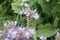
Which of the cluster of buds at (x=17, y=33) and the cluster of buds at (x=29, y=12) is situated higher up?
the cluster of buds at (x=29, y=12)

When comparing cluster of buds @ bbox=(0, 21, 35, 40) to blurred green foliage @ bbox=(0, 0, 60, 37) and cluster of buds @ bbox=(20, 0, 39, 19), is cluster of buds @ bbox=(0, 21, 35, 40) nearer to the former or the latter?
cluster of buds @ bbox=(20, 0, 39, 19)

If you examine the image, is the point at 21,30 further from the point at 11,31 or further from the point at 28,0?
the point at 28,0

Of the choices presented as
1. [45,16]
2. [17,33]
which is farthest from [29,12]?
[45,16]

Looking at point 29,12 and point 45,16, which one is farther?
point 45,16

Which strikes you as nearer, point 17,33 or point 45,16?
point 17,33

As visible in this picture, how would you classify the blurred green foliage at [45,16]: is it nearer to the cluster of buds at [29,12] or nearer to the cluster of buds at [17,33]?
the cluster of buds at [29,12]

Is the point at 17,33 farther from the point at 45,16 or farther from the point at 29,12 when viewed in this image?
the point at 45,16

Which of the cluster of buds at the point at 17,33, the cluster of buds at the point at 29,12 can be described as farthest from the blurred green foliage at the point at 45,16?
the cluster of buds at the point at 17,33

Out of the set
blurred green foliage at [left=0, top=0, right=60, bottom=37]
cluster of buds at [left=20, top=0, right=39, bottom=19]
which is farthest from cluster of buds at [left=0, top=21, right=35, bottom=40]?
blurred green foliage at [left=0, top=0, right=60, bottom=37]

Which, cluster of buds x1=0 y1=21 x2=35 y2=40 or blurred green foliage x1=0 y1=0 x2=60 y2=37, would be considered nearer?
cluster of buds x1=0 y1=21 x2=35 y2=40

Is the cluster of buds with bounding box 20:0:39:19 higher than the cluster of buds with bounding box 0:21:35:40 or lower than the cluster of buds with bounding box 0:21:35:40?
higher

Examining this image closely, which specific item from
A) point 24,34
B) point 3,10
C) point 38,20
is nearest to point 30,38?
point 24,34
